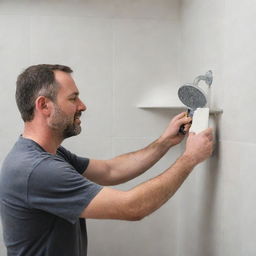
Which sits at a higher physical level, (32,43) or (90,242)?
(32,43)

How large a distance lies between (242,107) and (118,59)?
84 centimetres

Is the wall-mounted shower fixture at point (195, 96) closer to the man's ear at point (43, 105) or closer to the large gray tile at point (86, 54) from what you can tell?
the man's ear at point (43, 105)

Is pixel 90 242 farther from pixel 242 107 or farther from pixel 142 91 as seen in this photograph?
pixel 242 107

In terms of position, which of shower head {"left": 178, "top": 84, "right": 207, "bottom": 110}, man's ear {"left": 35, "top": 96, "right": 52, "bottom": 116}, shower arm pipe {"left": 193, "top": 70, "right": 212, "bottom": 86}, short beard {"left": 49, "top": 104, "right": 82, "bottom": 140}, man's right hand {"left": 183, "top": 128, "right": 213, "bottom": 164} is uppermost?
shower arm pipe {"left": 193, "top": 70, "right": 212, "bottom": 86}

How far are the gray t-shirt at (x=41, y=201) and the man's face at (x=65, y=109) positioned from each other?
0.34ft

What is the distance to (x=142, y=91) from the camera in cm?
161

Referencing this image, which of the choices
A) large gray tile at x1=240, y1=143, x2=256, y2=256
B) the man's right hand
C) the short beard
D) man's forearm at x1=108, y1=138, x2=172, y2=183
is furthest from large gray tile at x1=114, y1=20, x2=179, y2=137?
large gray tile at x1=240, y1=143, x2=256, y2=256

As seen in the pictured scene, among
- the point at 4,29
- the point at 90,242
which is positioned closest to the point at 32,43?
the point at 4,29

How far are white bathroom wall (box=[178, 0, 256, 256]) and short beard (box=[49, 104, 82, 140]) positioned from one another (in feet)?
1.60

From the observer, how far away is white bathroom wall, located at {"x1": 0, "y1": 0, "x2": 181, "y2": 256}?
1559 millimetres

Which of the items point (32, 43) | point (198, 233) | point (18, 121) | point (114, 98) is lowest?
point (198, 233)

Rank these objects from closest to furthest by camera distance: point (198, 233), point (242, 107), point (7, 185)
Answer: point (242, 107)
point (7, 185)
point (198, 233)

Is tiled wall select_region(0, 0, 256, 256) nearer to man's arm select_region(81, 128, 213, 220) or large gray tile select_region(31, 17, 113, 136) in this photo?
large gray tile select_region(31, 17, 113, 136)

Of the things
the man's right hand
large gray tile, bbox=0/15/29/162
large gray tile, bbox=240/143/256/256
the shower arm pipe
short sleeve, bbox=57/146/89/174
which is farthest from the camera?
large gray tile, bbox=0/15/29/162
